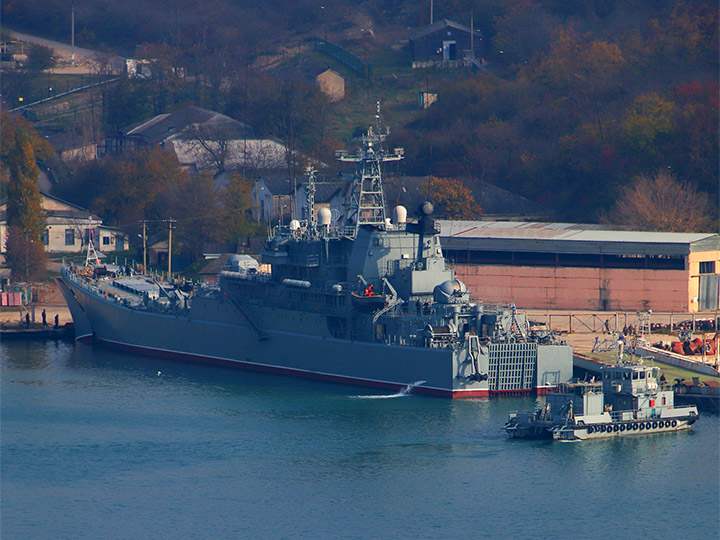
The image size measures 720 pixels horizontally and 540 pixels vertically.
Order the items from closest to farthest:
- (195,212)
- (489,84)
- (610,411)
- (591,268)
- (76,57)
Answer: (610,411) < (591,268) < (195,212) < (489,84) < (76,57)

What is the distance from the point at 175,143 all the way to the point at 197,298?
58.2 meters

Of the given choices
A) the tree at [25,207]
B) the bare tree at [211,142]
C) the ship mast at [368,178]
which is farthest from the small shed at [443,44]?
the ship mast at [368,178]

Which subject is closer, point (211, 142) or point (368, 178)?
point (368, 178)

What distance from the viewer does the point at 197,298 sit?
240 feet

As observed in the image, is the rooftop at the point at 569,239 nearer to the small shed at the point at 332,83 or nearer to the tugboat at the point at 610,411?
the tugboat at the point at 610,411

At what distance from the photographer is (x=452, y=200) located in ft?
334

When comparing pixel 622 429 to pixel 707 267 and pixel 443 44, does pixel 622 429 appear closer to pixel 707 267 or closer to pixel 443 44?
pixel 707 267

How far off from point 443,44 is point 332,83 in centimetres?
1375

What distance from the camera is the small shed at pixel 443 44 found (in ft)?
490

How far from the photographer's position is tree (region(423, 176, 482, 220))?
102 metres

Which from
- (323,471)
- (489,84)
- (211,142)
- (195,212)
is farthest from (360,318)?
(489,84)

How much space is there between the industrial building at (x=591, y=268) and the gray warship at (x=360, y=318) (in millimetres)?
11028

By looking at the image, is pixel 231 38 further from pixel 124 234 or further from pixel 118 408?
pixel 118 408

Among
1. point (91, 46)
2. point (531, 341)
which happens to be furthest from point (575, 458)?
point (91, 46)
